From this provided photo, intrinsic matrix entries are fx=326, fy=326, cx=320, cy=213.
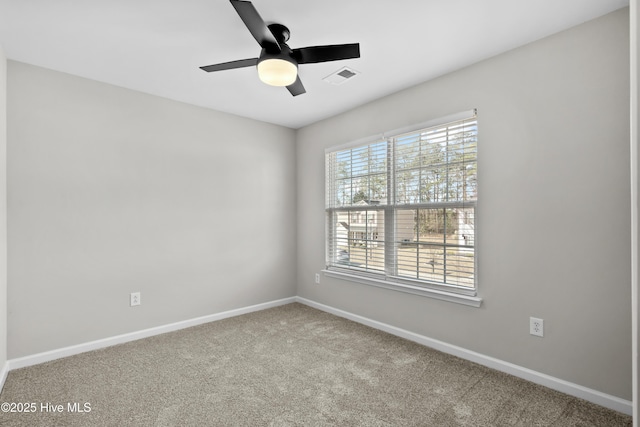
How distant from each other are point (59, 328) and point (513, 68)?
4.22 m

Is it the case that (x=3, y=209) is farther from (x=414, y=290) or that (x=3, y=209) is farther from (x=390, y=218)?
Answer: (x=414, y=290)

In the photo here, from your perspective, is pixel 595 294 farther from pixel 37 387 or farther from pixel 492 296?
pixel 37 387

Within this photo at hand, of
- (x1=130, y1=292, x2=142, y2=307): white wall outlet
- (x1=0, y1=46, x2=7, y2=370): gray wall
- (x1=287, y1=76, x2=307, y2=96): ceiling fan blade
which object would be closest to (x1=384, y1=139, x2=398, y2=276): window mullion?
(x1=287, y1=76, x2=307, y2=96): ceiling fan blade

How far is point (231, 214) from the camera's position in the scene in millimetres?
3885

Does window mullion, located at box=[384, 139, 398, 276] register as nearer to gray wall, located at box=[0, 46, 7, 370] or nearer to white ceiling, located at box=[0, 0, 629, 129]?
white ceiling, located at box=[0, 0, 629, 129]

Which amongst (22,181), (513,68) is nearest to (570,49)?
(513,68)

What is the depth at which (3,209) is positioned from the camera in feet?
8.03

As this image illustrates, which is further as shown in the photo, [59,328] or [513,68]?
[59,328]

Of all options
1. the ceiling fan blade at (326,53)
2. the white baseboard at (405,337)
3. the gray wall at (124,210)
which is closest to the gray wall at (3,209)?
the gray wall at (124,210)

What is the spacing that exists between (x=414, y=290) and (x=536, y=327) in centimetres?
100

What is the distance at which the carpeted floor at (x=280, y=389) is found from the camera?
6.37ft

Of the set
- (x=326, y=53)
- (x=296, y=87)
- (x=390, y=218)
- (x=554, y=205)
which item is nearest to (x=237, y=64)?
(x=296, y=87)

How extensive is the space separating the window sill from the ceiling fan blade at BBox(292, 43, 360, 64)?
2046 mm

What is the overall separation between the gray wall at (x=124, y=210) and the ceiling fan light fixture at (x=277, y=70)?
181 centimetres
